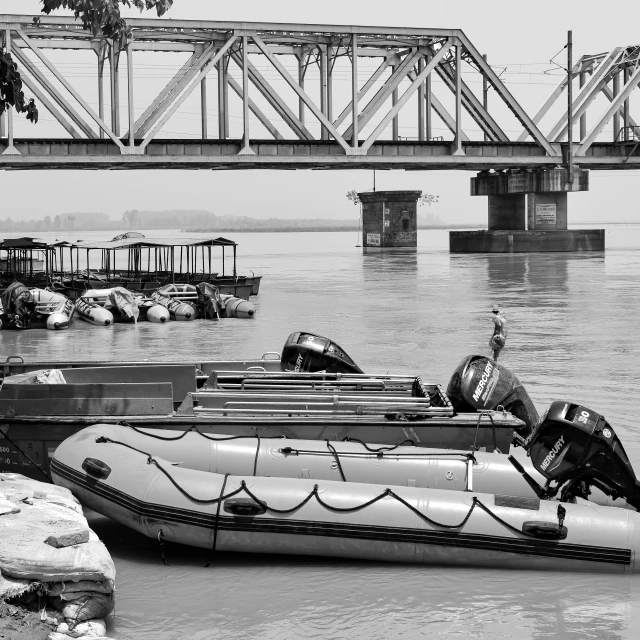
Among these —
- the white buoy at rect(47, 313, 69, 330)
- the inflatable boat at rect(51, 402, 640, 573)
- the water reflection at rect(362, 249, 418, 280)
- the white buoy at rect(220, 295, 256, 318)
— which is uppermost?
the water reflection at rect(362, 249, 418, 280)

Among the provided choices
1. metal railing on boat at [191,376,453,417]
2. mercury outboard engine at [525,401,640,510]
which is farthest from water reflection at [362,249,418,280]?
mercury outboard engine at [525,401,640,510]

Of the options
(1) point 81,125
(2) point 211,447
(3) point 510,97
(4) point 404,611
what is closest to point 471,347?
(2) point 211,447

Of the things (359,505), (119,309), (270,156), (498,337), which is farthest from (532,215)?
(359,505)

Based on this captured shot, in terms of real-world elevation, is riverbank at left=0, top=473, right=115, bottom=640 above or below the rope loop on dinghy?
below

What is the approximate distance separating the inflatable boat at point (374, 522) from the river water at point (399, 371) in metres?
0.17

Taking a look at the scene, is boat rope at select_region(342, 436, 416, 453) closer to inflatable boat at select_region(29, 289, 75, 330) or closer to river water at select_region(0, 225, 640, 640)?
river water at select_region(0, 225, 640, 640)

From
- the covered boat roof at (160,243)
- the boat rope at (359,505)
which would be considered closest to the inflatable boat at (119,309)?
the covered boat roof at (160,243)

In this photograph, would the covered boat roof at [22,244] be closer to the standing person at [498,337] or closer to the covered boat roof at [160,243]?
the covered boat roof at [160,243]

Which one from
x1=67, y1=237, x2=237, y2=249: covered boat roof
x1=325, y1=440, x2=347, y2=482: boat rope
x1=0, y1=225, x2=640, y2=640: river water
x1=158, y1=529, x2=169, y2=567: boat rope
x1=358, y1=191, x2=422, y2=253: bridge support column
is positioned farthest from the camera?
x1=358, y1=191, x2=422, y2=253: bridge support column

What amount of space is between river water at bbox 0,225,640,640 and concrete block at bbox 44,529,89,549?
2.13ft

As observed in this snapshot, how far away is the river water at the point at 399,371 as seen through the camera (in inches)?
294

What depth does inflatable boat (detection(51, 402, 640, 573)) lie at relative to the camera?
26.8 feet

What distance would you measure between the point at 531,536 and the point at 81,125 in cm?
5754

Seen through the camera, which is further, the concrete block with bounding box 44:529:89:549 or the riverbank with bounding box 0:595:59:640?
the concrete block with bounding box 44:529:89:549
